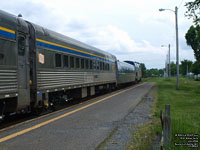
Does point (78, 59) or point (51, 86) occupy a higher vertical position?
point (78, 59)

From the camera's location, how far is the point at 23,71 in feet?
25.0

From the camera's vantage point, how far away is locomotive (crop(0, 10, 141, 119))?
6.88 metres

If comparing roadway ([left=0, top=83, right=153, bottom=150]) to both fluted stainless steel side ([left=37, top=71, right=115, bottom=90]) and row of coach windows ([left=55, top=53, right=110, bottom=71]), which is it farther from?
row of coach windows ([left=55, top=53, right=110, bottom=71])

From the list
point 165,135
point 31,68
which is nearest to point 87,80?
point 31,68

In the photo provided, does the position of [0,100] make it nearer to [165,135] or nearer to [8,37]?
[8,37]

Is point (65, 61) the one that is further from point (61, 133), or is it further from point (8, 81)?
point (61, 133)

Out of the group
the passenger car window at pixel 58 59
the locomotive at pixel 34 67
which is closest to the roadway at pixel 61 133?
the locomotive at pixel 34 67

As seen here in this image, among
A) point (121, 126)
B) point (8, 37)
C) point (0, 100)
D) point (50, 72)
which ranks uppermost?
point (8, 37)

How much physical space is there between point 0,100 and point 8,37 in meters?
1.92

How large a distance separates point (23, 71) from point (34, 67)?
2.28 ft

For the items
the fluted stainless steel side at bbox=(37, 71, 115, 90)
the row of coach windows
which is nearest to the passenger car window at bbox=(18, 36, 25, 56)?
the fluted stainless steel side at bbox=(37, 71, 115, 90)

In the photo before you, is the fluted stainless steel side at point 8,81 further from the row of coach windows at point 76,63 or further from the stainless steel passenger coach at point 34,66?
the row of coach windows at point 76,63

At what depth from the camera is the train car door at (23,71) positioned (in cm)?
740

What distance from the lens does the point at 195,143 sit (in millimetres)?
4652
